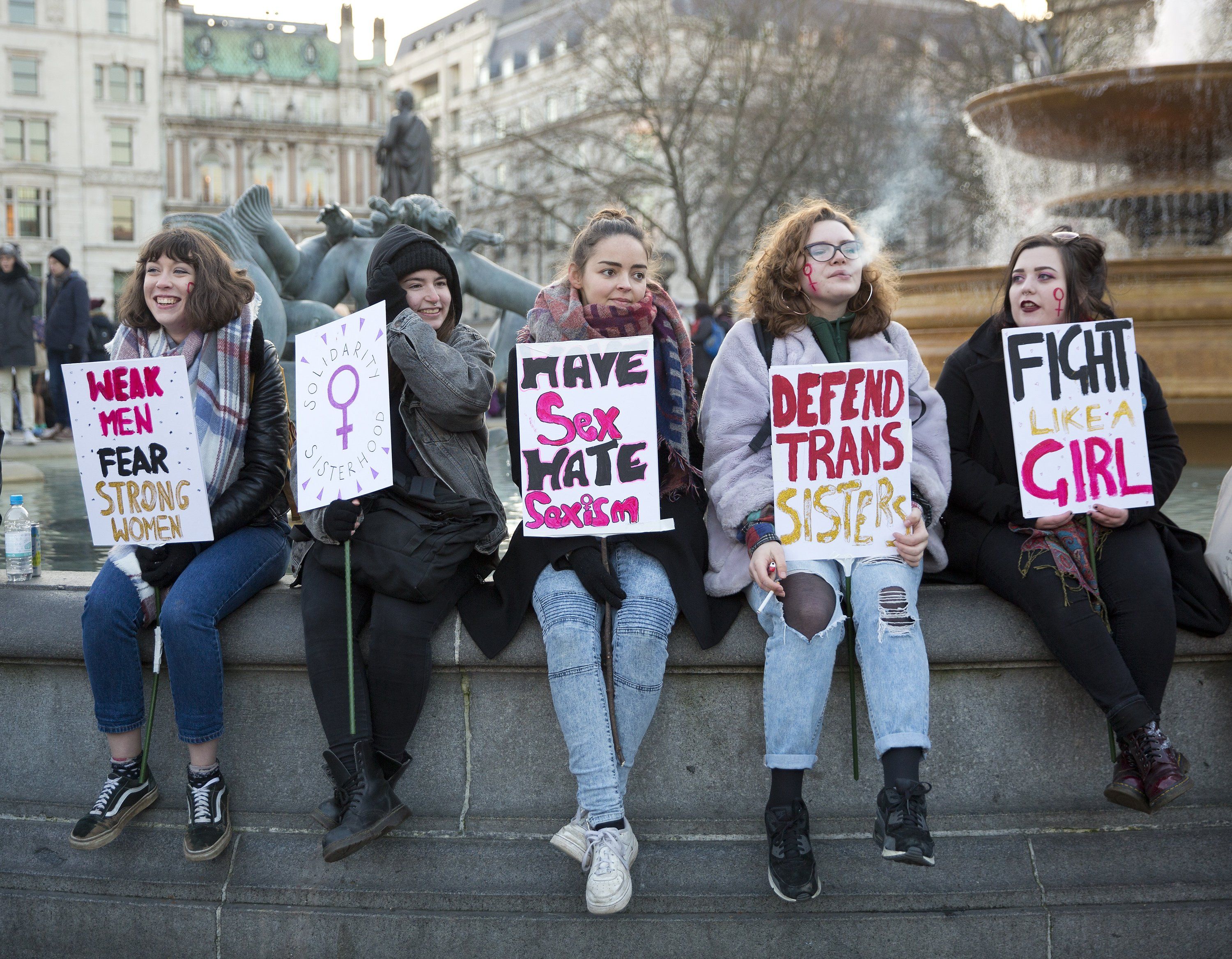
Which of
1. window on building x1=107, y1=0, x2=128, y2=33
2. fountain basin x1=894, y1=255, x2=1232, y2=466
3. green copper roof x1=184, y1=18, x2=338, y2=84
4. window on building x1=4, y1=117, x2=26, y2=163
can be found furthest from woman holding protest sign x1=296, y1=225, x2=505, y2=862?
green copper roof x1=184, y1=18, x2=338, y2=84

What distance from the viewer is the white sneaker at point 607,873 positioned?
2752mm

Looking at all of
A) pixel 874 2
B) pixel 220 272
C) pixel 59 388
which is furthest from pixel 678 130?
pixel 220 272

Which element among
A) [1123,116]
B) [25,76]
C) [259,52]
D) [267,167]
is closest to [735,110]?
[1123,116]

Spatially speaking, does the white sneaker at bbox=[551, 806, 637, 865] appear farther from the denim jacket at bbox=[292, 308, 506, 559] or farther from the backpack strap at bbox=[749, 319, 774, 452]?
the backpack strap at bbox=[749, 319, 774, 452]

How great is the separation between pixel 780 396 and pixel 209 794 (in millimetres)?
1744

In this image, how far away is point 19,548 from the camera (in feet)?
11.3

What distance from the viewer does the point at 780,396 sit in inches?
123

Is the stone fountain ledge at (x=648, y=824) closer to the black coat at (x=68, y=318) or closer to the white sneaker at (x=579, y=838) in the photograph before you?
the white sneaker at (x=579, y=838)

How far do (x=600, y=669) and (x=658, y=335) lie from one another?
1.01 metres

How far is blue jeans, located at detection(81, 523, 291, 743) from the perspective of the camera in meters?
3.02

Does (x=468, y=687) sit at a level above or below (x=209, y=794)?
above

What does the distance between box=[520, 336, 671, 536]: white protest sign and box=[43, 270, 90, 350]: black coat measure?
9549mm

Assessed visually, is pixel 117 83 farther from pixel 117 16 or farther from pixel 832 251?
pixel 832 251

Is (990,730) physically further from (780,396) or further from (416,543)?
(416,543)
